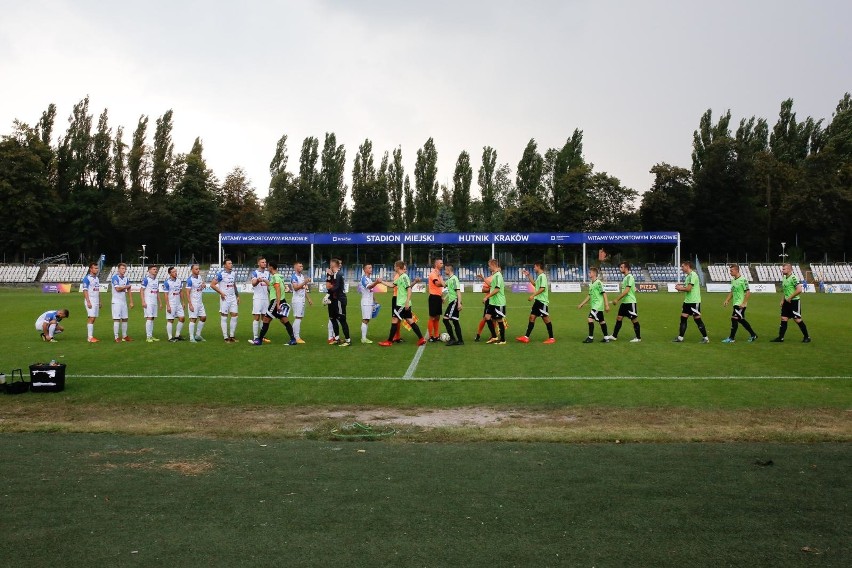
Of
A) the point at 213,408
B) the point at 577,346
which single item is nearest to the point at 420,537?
the point at 213,408

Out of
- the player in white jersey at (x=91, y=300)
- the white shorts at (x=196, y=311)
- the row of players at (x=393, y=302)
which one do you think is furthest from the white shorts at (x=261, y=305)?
the player in white jersey at (x=91, y=300)

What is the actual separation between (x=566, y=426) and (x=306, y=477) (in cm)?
375

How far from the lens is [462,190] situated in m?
80.0

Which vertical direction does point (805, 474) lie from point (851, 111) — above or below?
below

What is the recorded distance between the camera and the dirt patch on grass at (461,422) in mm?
8148

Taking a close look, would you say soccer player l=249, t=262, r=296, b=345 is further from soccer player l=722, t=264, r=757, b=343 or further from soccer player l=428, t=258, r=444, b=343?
soccer player l=722, t=264, r=757, b=343

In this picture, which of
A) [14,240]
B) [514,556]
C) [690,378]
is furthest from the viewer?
[14,240]

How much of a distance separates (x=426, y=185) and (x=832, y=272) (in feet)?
136

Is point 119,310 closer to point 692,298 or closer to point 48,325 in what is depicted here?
point 48,325

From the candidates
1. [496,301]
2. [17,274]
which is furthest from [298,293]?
[17,274]

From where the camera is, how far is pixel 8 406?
1021 cm

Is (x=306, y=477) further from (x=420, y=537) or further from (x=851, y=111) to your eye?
(x=851, y=111)

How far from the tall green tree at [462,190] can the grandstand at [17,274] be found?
1669 inches

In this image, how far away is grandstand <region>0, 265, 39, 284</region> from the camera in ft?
200
